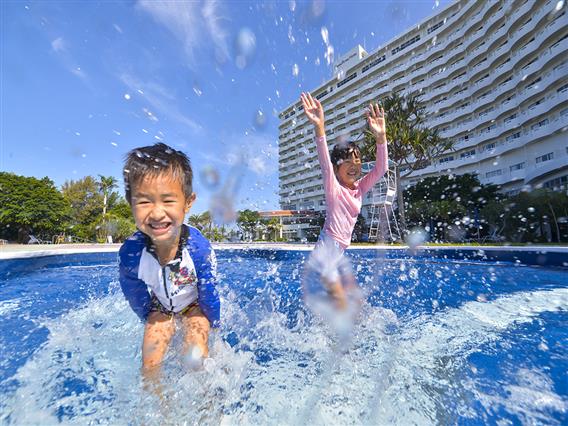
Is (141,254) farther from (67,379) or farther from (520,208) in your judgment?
(520,208)

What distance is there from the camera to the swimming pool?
1364mm

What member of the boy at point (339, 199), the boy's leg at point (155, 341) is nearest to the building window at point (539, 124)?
the boy at point (339, 199)

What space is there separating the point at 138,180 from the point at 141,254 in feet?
1.70

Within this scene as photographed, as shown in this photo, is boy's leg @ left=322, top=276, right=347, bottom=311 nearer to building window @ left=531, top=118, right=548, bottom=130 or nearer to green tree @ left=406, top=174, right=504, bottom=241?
green tree @ left=406, top=174, right=504, bottom=241

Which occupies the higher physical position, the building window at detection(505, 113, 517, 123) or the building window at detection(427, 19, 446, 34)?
the building window at detection(427, 19, 446, 34)

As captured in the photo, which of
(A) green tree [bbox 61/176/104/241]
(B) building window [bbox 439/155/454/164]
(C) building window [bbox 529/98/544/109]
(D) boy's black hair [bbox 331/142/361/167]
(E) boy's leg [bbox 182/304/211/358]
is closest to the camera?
(E) boy's leg [bbox 182/304/211/358]

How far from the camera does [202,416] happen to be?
4.34 ft

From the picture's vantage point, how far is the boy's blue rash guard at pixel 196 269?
6.20 ft

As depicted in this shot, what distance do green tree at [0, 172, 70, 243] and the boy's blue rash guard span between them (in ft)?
135

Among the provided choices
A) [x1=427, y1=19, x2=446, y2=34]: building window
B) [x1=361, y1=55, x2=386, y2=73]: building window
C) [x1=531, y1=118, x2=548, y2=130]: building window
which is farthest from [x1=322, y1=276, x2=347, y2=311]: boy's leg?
[x1=361, y1=55, x2=386, y2=73]: building window

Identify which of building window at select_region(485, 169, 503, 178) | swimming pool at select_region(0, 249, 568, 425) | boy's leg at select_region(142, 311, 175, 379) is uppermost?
building window at select_region(485, 169, 503, 178)

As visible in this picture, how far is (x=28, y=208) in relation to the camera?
32.8 m

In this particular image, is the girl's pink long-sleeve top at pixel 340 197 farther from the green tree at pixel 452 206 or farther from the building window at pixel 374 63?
the building window at pixel 374 63

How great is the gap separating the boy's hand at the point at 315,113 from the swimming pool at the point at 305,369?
5.69 feet
